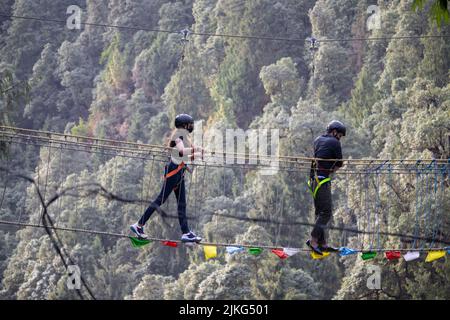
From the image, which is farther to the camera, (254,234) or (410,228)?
(254,234)

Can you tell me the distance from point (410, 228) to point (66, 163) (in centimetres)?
2194

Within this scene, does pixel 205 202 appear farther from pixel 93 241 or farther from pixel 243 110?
pixel 243 110

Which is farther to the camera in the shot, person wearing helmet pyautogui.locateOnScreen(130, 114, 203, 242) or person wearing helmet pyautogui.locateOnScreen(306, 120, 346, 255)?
person wearing helmet pyautogui.locateOnScreen(306, 120, 346, 255)

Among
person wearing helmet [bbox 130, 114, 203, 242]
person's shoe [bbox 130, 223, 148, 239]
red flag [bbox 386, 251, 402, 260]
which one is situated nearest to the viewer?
person wearing helmet [bbox 130, 114, 203, 242]

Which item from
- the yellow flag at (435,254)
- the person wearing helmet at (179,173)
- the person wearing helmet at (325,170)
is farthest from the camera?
the yellow flag at (435,254)

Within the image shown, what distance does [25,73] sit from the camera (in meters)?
57.6

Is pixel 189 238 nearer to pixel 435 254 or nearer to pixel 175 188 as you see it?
pixel 175 188

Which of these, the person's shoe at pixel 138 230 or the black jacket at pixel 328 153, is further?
the person's shoe at pixel 138 230

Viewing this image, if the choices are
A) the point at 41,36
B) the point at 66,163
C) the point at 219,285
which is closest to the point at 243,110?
the point at 66,163

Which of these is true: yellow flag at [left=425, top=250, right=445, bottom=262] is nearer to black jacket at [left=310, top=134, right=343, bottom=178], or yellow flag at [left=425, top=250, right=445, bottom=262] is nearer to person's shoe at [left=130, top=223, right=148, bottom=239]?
black jacket at [left=310, top=134, right=343, bottom=178]

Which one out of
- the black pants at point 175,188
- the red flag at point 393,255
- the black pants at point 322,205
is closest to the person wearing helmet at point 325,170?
the black pants at point 322,205

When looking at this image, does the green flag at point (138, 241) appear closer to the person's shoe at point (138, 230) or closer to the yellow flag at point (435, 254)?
the person's shoe at point (138, 230)

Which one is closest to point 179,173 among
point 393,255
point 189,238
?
point 189,238

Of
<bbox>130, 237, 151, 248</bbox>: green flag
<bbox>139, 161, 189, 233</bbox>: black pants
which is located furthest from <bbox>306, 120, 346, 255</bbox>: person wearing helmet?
<bbox>130, 237, 151, 248</bbox>: green flag
